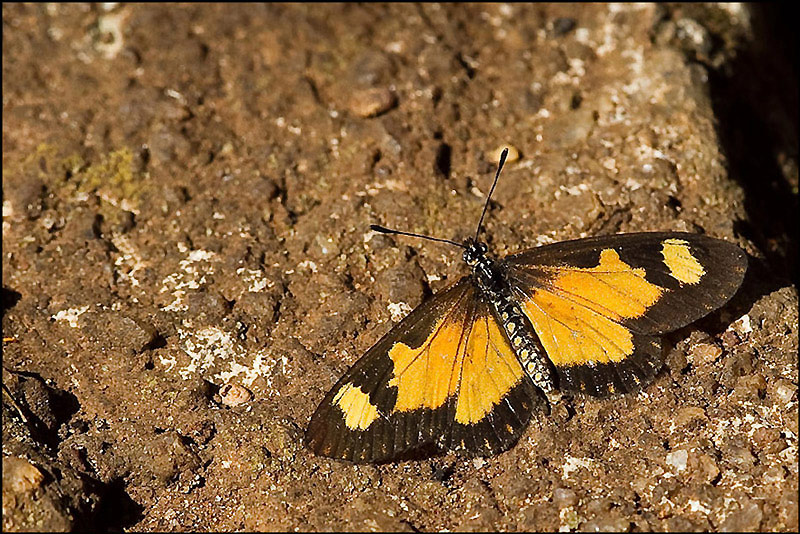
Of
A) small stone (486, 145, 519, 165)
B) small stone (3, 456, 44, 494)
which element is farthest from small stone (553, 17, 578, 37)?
small stone (3, 456, 44, 494)

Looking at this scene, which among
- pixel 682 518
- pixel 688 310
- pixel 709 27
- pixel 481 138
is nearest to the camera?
pixel 682 518

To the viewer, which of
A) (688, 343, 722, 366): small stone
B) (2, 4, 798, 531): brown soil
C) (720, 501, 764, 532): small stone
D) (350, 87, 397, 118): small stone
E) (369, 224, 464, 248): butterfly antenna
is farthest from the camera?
(350, 87, 397, 118): small stone

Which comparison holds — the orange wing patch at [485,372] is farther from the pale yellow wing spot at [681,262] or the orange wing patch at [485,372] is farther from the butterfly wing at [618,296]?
the pale yellow wing spot at [681,262]

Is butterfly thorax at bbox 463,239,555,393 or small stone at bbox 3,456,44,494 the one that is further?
butterfly thorax at bbox 463,239,555,393

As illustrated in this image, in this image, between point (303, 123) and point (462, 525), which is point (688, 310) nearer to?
point (462, 525)

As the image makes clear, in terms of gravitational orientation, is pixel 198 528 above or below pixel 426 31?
below

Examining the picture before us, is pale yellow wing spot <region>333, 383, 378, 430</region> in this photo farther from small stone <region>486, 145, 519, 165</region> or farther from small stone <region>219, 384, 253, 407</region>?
small stone <region>486, 145, 519, 165</region>

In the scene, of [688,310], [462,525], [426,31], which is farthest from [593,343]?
[426,31]
